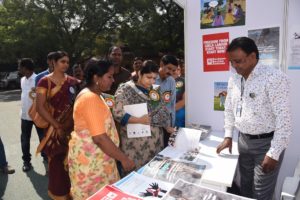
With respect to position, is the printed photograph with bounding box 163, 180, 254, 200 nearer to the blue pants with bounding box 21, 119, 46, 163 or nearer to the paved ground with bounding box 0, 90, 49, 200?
the paved ground with bounding box 0, 90, 49, 200

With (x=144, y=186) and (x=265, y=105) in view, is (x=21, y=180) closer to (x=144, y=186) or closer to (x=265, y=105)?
(x=144, y=186)

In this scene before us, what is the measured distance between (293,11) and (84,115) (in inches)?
75.8

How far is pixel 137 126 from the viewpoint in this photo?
2365mm

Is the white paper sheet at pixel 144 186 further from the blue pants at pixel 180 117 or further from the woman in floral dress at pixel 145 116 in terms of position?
the blue pants at pixel 180 117

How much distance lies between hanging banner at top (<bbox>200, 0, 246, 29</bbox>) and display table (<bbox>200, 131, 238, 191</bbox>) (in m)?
1.12

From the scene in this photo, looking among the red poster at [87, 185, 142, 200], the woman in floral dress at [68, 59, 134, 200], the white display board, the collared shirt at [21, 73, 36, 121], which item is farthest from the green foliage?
the red poster at [87, 185, 142, 200]

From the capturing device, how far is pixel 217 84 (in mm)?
2791

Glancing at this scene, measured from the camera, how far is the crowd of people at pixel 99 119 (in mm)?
1842

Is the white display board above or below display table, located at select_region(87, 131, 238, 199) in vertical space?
above

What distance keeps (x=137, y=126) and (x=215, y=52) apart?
1.11 meters

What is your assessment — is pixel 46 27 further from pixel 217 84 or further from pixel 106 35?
pixel 217 84

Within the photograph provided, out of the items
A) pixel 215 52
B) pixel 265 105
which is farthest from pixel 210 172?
pixel 215 52

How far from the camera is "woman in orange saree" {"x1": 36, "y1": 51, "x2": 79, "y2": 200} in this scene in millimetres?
2762

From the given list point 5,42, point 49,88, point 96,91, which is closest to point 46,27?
point 5,42
